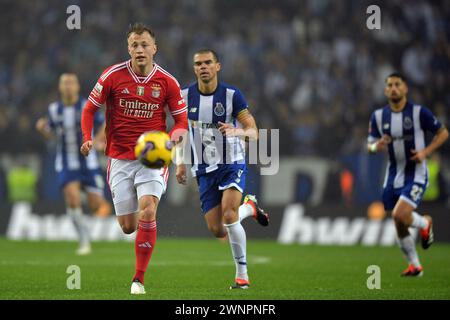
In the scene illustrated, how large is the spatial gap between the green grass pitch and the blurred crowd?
415cm

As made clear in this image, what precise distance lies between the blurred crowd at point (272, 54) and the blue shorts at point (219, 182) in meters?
10.6

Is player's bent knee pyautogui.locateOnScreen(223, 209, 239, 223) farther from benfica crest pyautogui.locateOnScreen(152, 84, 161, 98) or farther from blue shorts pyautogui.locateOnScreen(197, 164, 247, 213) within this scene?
benfica crest pyautogui.locateOnScreen(152, 84, 161, 98)

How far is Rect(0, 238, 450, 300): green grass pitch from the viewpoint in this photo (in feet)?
31.1

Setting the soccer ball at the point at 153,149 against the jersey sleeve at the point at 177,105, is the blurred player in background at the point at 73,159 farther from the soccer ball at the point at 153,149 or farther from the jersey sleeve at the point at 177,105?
the soccer ball at the point at 153,149

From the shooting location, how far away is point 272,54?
2405 cm

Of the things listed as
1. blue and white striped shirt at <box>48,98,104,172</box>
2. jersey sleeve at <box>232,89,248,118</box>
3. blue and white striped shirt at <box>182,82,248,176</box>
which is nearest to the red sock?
blue and white striped shirt at <box>182,82,248,176</box>

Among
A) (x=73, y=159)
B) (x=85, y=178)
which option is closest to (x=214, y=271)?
(x=85, y=178)

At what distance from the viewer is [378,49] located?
75.4 ft

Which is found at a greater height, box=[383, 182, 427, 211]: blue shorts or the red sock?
box=[383, 182, 427, 211]: blue shorts

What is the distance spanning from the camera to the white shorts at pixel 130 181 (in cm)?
961

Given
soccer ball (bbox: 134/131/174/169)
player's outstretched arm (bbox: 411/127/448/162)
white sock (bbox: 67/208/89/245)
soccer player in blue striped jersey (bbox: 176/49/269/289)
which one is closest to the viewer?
soccer ball (bbox: 134/131/174/169)

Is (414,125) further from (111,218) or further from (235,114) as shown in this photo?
(111,218)

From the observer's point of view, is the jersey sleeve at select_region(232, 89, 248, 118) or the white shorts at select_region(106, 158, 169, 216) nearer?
the white shorts at select_region(106, 158, 169, 216)
